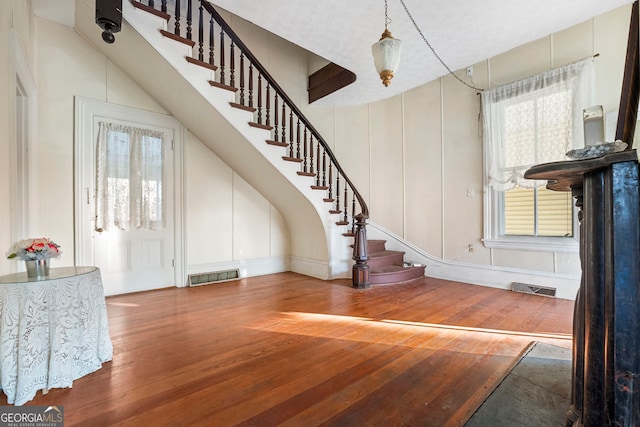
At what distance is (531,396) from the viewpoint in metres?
1.71

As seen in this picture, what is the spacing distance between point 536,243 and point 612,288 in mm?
3592

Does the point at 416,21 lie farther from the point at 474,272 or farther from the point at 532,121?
the point at 474,272

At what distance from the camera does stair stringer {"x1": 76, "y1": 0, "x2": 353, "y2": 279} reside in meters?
3.24

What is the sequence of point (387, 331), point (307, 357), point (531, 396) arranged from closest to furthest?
point (531, 396), point (307, 357), point (387, 331)

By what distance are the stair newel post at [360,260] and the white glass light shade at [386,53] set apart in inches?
79.7

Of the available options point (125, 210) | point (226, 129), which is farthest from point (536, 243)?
point (125, 210)

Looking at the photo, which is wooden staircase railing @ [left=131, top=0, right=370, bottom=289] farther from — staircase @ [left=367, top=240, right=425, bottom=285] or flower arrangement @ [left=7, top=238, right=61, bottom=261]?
flower arrangement @ [left=7, top=238, right=61, bottom=261]

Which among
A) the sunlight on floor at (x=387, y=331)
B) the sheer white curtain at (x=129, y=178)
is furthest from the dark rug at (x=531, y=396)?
the sheer white curtain at (x=129, y=178)

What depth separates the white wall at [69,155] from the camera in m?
2.57

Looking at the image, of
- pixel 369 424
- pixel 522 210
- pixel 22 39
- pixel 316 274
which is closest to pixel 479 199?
pixel 522 210

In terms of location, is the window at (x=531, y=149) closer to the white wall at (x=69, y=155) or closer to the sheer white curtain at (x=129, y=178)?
the white wall at (x=69, y=155)

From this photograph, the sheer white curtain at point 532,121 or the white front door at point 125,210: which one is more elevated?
the sheer white curtain at point 532,121

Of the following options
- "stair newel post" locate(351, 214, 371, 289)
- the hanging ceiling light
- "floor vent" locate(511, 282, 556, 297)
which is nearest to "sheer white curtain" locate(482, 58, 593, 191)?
"floor vent" locate(511, 282, 556, 297)

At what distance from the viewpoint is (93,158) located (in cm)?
378
